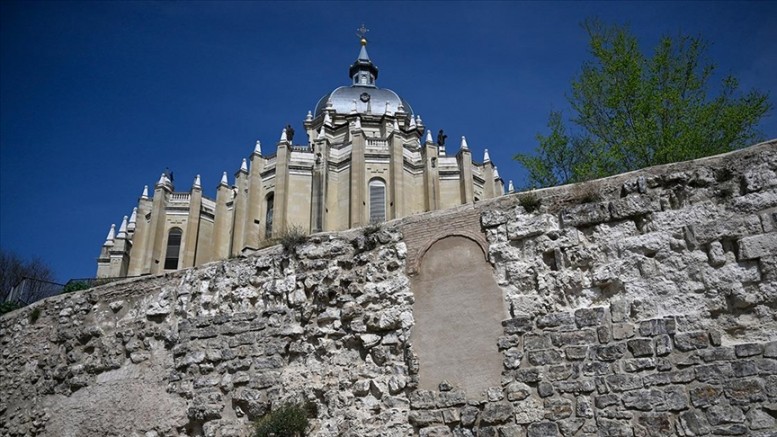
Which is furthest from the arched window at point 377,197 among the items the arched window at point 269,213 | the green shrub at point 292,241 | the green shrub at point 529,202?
the green shrub at point 529,202

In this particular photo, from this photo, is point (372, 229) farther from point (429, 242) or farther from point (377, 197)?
point (377, 197)

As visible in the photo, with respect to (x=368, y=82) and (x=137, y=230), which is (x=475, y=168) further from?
(x=137, y=230)

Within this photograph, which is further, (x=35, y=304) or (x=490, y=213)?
(x=35, y=304)

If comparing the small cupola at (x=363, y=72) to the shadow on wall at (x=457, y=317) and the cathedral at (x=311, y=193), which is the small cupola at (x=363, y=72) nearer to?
the cathedral at (x=311, y=193)

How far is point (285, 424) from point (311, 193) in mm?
33148

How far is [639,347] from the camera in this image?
6.72 meters

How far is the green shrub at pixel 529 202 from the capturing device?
26.0 ft

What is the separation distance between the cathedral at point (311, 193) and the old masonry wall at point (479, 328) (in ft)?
85.9

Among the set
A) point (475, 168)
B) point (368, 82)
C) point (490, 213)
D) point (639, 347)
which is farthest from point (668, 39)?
point (368, 82)

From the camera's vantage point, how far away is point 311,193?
132ft

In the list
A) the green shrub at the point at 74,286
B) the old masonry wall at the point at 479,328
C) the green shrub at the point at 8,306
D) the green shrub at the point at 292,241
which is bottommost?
the old masonry wall at the point at 479,328

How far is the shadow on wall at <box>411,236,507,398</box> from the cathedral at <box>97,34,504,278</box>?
27.8 m

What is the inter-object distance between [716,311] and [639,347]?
871 mm

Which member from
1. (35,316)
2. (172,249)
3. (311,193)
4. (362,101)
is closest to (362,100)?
(362,101)
